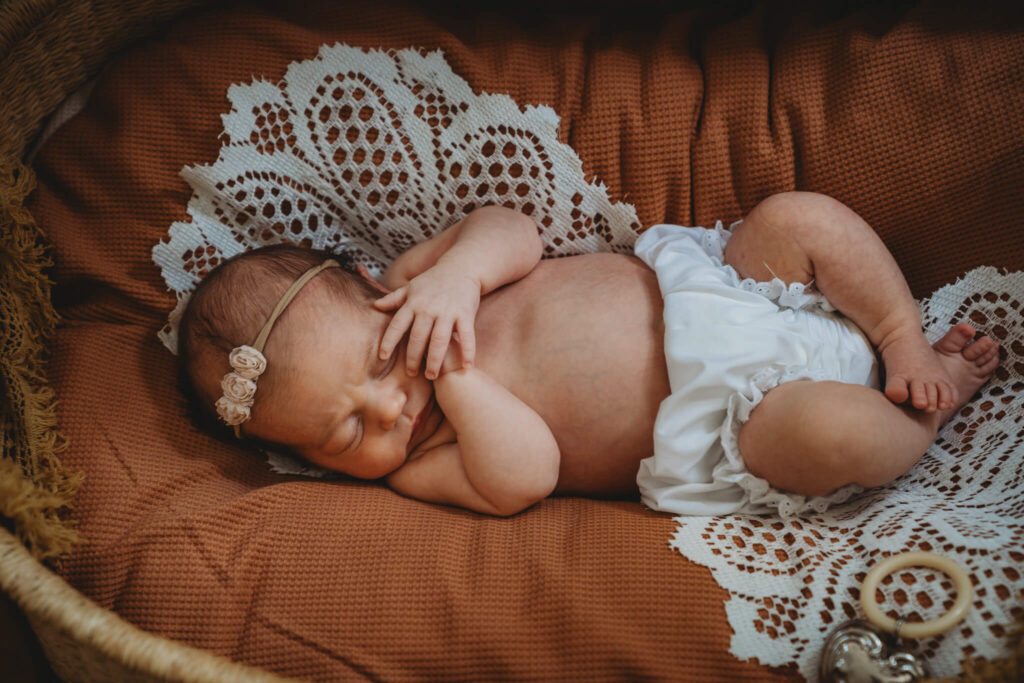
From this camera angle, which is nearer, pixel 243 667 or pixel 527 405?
pixel 243 667

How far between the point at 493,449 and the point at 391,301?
276mm

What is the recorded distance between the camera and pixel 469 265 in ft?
3.67

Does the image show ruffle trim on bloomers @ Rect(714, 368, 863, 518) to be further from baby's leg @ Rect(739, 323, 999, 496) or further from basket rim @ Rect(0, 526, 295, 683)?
basket rim @ Rect(0, 526, 295, 683)

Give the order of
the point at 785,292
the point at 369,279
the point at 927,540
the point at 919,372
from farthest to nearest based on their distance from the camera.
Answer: the point at 369,279
the point at 785,292
the point at 919,372
the point at 927,540

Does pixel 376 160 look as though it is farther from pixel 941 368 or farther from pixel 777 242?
pixel 941 368

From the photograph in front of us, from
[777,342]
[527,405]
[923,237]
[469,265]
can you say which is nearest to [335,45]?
[469,265]

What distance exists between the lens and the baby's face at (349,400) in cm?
104

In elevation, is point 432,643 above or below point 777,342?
below

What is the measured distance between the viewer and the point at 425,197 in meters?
1.30

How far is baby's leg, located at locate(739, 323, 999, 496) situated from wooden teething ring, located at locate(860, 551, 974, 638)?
0.13 meters

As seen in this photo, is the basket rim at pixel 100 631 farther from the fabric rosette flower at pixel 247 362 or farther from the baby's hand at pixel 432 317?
the baby's hand at pixel 432 317

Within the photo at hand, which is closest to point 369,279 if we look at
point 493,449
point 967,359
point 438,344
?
point 438,344

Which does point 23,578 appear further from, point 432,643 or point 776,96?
point 776,96

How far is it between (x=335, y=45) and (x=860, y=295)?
0.97 m
